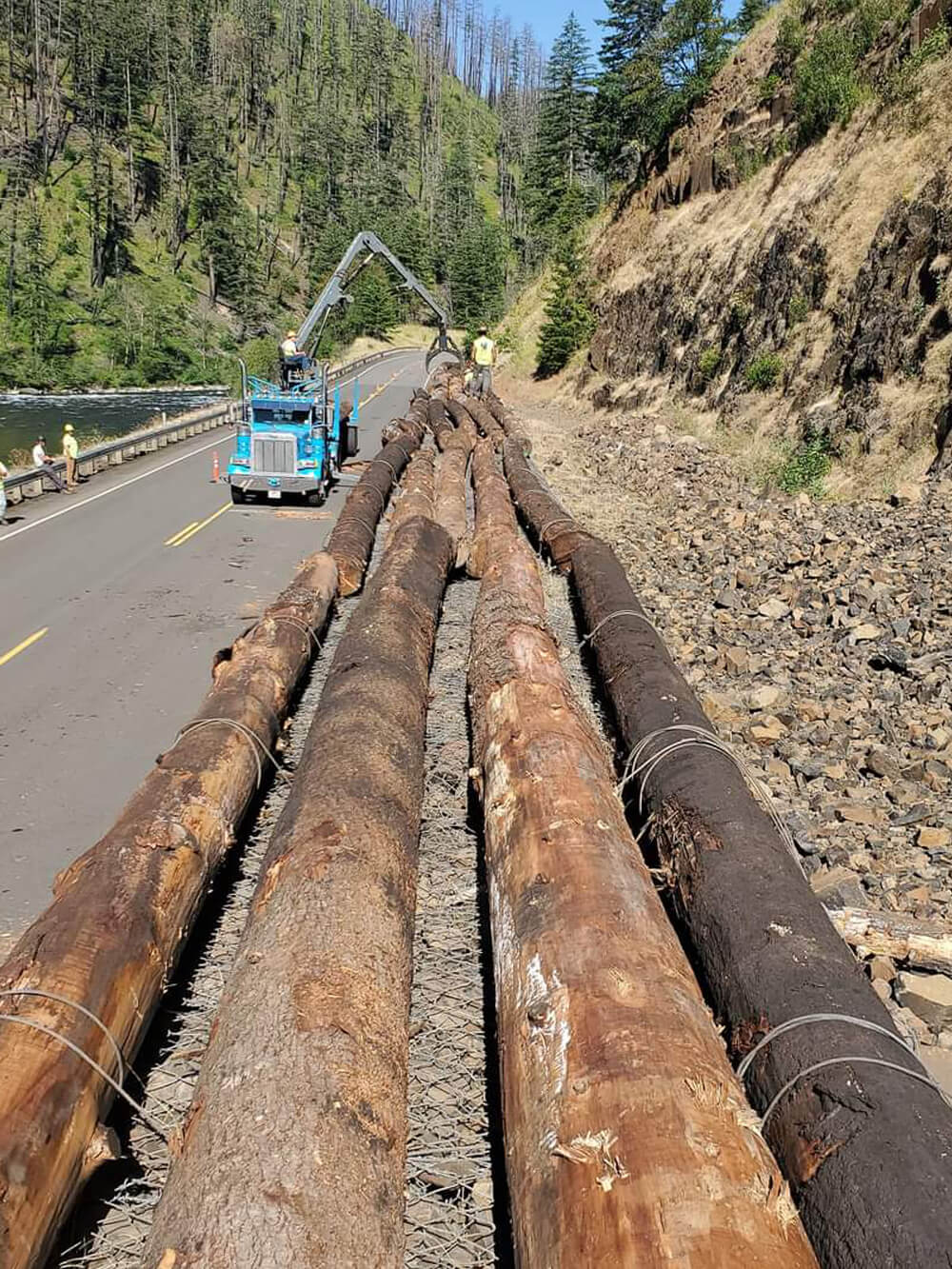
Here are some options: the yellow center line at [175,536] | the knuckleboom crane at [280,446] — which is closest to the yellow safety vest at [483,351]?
the knuckleboom crane at [280,446]

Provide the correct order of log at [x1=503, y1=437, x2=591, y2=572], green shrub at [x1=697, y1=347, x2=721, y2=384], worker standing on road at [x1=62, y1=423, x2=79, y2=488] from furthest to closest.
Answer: green shrub at [x1=697, y1=347, x2=721, y2=384], worker standing on road at [x1=62, y1=423, x2=79, y2=488], log at [x1=503, y1=437, x2=591, y2=572]

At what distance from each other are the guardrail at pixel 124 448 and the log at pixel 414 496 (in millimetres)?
4063

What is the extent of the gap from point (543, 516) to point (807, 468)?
4742 millimetres

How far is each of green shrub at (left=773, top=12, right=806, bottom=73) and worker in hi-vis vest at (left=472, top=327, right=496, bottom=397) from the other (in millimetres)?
11749

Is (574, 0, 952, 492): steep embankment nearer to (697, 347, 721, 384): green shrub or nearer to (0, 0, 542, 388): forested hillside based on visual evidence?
(697, 347, 721, 384): green shrub

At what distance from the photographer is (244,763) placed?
6711mm

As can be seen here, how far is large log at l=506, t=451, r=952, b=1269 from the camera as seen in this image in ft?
10.4

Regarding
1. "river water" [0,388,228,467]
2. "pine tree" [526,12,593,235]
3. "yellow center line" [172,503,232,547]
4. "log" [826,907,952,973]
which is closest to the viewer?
"log" [826,907,952,973]

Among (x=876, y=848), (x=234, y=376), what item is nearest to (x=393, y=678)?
(x=876, y=848)

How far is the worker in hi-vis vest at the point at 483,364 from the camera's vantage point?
30.2 meters

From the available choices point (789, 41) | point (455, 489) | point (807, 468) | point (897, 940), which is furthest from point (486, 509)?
point (789, 41)

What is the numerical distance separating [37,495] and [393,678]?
16.5 m

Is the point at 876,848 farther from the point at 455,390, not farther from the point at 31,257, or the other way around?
the point at 31,257

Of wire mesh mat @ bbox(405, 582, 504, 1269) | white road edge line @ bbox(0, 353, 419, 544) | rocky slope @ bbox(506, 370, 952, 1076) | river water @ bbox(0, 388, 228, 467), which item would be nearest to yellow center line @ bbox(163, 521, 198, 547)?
white road edge line @ bbox(0, 353, 419, 544)
